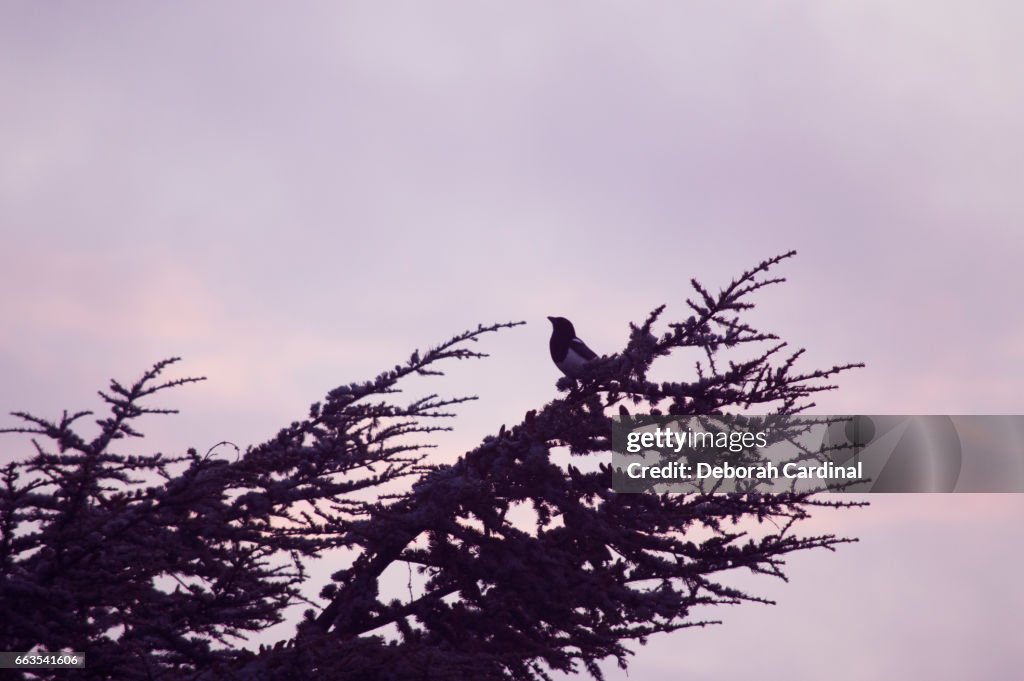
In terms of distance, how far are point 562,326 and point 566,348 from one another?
670mm

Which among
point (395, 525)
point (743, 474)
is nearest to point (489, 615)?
point (395, 525)

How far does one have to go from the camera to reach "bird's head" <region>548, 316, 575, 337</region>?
14672 millimetres

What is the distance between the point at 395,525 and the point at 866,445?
167 inches

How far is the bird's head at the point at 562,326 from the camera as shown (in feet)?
48.1

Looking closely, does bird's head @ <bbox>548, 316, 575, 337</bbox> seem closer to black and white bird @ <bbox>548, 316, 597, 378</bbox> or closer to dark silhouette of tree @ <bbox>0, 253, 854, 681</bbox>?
black and white bird @ <bbox>548, 316, 597, 378</bbox>

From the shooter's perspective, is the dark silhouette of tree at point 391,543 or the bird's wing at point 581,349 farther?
the bird's wing at point 581,349

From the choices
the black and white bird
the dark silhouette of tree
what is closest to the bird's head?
the black and white bird

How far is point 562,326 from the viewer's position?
14.8 metres

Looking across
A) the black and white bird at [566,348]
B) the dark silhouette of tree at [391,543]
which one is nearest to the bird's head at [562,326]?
the black and white bird at [566,348]

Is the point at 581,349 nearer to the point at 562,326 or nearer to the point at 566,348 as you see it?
the point at 566,348

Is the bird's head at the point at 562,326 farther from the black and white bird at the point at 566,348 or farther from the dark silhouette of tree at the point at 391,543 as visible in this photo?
the dark silhouette of tree at the point at 391,543

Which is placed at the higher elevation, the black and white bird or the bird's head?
the bird's head

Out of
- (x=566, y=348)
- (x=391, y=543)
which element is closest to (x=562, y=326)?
(x=566, y=348)

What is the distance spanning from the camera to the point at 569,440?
9.33 meters
